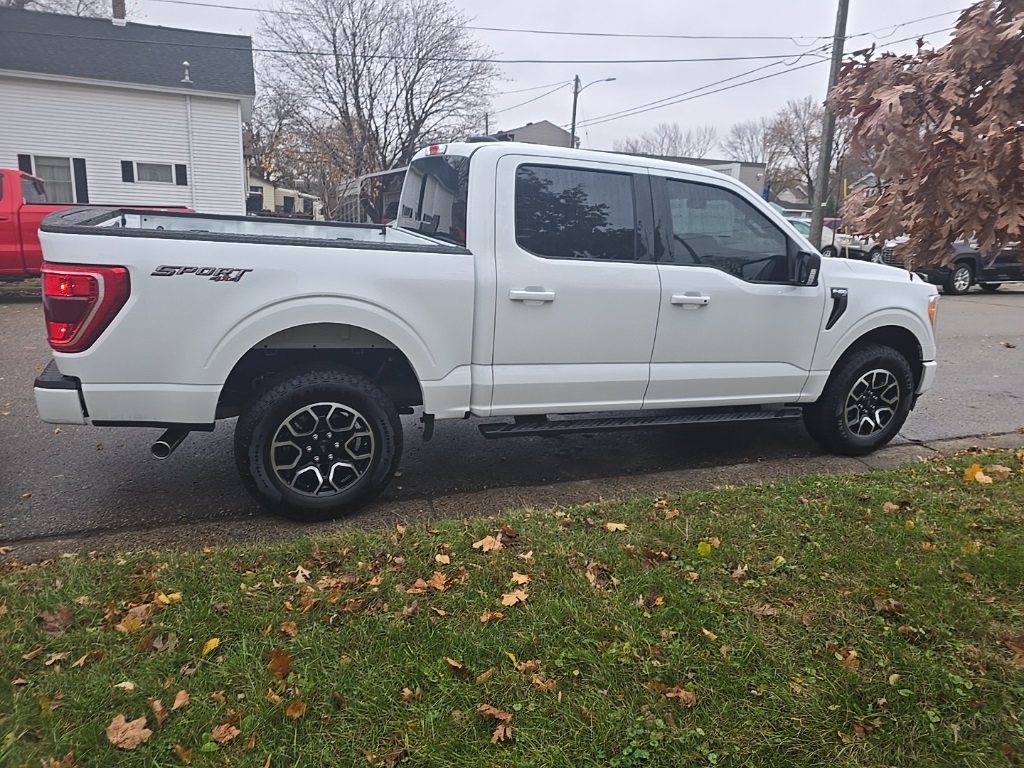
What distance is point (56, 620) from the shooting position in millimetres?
2992

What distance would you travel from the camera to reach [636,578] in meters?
3.42

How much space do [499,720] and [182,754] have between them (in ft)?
3.28

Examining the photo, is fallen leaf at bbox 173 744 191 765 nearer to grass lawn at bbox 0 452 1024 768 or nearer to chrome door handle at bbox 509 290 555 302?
grass lawn at bbox 0 452 1024 768

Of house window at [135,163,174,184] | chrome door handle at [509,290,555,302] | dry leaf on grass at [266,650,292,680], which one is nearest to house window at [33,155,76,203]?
house window at [135,163,174,184]

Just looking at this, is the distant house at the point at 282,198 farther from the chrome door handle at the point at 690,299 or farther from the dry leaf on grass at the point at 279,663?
the dry leaf on grass at the point at 279,663

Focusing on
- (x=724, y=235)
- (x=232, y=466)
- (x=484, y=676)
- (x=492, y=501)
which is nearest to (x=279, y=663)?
(x=484, y=676)

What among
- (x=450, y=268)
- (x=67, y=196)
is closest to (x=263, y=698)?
(x=450, y=268)

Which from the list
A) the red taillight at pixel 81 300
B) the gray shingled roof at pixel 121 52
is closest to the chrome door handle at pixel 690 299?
the red taillight at pixel 81 300

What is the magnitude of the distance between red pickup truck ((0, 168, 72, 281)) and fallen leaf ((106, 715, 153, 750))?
38.7 ft

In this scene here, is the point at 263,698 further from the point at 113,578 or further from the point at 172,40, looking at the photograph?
the point at 172,40

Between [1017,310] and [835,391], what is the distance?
12860mm

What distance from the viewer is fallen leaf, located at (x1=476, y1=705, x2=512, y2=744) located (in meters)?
2.46

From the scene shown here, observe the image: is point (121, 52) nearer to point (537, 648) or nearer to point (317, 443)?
point (317, 443)

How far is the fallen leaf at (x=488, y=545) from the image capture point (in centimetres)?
369
